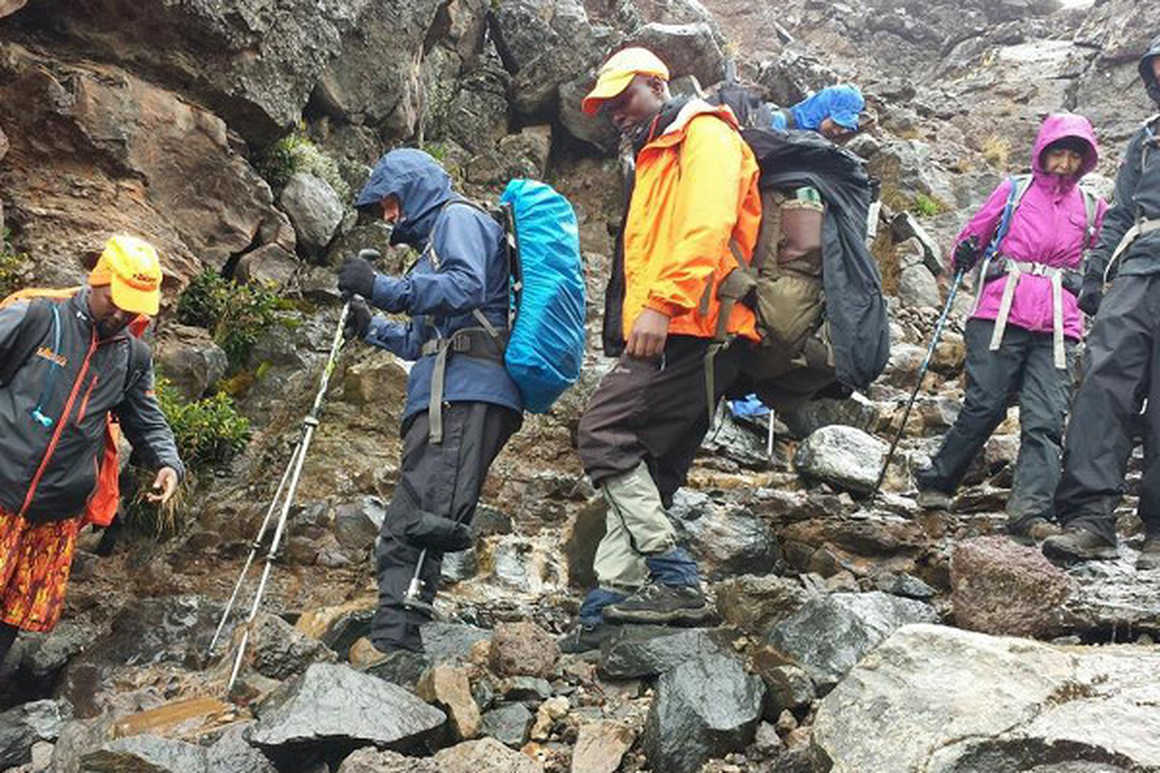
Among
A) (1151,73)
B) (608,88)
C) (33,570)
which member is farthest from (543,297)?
(1151,73)

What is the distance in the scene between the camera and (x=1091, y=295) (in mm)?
6363

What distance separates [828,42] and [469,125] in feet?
78.7

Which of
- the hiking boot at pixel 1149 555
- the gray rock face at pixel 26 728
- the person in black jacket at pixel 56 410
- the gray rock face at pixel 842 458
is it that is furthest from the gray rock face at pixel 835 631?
the gray rock face at pixel 842 458

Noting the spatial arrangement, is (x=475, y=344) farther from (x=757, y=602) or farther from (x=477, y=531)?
(x=477, y=531)

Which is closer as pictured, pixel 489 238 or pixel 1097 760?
pixel 1097 760

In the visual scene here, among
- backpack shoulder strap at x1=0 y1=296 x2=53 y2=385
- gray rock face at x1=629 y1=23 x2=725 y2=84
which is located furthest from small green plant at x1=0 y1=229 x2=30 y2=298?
gray rock face at x1=629 y1=23 x2=725 y2=84

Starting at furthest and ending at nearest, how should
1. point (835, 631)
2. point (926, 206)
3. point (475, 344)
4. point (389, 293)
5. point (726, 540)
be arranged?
1. point (926, 206)
2. point (726, 540)
3. point (475, 344)
4. point (389, 293)
5. point (835, 631)

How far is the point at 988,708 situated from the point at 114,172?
1053 centimetres

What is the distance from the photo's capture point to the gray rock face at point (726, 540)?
7008mm

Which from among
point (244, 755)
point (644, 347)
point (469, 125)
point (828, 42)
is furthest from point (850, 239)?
point (828, 42)

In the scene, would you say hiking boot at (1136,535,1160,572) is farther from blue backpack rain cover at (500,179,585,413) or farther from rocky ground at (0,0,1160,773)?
blue backpack rain cover at (500,179,585,413)

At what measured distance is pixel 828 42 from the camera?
37.4m

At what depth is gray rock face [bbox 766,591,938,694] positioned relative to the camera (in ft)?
13.6

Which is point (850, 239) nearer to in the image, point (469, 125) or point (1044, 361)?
point (1044, 361)
